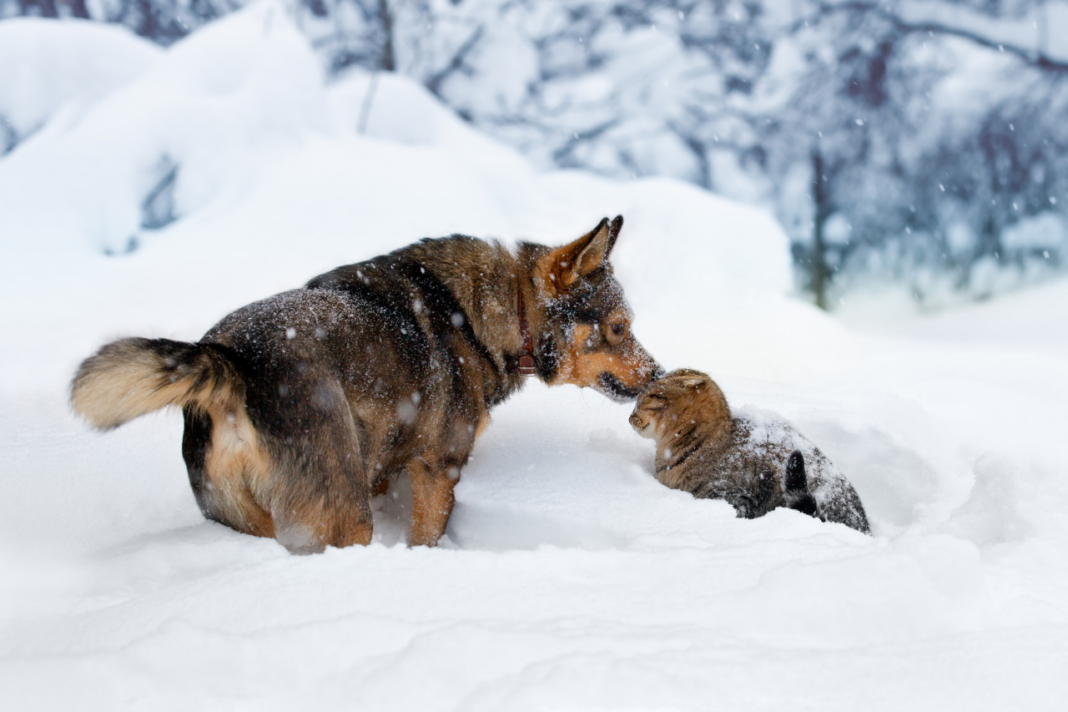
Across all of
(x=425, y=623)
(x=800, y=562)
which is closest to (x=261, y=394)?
(x=425, y=623)

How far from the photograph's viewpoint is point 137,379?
7.41 ft

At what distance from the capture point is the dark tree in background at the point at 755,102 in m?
11.9

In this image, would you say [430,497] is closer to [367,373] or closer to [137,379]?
[367,373]

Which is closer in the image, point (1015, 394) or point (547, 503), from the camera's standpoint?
point (547, 503)

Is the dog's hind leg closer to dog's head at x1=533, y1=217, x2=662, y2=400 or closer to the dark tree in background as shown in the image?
dog's head at x1=533, y1=217, x2=662, y2=400

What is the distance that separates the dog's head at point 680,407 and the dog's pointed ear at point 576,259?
96 cm

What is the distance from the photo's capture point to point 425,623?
5.51 ft

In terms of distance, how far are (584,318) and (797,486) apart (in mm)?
1597

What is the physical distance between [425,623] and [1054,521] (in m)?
2.68

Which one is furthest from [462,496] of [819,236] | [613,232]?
[819,236]

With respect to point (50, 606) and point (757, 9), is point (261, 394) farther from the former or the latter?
point (757, 9)

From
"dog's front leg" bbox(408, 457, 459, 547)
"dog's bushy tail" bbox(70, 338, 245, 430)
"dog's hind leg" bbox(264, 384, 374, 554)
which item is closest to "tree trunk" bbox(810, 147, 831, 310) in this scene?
"dog's front leg" bbox(408, 457, 459, 547)

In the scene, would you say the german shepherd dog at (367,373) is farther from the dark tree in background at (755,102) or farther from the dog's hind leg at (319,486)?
the dark tree in background at (755,102)

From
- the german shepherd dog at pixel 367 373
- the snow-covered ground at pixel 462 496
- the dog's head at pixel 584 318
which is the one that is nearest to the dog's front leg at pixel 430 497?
the german shepherd dog at pixel 367 373
